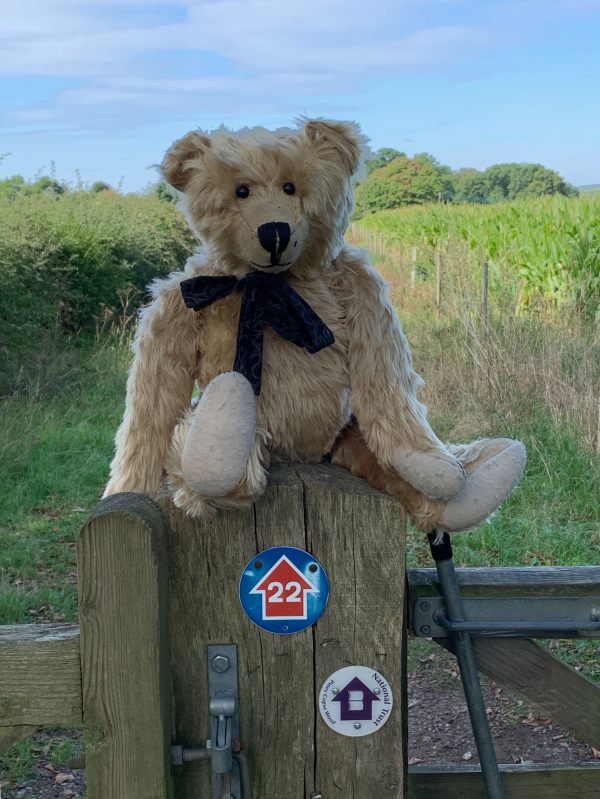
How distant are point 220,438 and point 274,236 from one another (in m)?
0.39

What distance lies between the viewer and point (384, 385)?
1.66 metres

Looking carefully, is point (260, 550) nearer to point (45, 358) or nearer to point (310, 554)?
point (310, 554)

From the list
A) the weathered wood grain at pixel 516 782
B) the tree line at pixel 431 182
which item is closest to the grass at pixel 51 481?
A: the weathered wood grain at pixel 516 782

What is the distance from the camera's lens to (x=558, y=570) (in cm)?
179

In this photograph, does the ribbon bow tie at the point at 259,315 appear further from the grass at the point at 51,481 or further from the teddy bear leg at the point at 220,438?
the grass at the point at 51,481

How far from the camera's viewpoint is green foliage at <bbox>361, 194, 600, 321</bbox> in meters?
9.24

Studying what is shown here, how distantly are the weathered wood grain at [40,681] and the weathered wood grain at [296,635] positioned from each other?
181 mm

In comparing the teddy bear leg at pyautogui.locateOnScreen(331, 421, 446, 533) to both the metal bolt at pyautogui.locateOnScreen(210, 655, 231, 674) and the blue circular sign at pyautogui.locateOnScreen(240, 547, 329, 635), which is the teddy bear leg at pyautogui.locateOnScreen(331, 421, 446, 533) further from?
the metal bolt at pyautogui.locateOnScreen(210, 655, 231, 674)

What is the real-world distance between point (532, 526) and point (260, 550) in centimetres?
337

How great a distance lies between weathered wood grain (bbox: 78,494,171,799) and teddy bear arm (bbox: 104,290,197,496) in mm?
231

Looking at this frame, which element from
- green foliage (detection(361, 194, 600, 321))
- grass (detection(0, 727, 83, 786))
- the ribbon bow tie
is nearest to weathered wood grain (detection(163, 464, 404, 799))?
the ribbon bow tie

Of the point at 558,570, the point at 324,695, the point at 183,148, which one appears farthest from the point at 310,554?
the point at 183,148

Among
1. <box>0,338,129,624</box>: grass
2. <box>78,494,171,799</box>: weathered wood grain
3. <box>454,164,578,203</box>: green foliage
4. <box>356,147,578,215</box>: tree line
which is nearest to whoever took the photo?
<box>78,494,171,799</box>: weathered wood grain

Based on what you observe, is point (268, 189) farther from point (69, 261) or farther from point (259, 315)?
point (69, 261)
